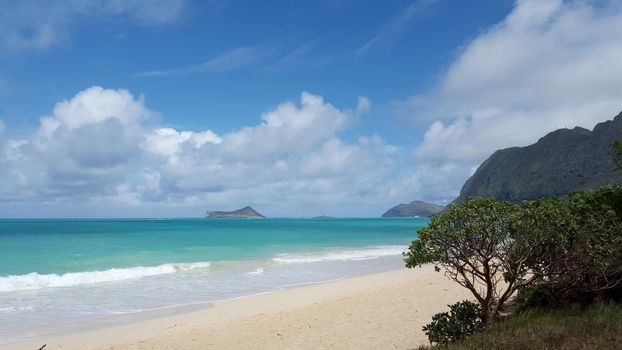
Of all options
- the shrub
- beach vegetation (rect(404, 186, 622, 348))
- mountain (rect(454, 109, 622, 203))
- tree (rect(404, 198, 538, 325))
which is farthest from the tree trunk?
mountain (rect(454, 109, 622, 203))

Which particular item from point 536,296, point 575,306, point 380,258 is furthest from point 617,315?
point 380,258

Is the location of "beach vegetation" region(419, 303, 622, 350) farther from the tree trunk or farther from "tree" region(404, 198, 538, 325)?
"tree" region(404, 198, 538, 325)

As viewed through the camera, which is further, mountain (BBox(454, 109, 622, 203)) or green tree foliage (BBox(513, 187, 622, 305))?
mountain (BBox(454, 109, 622, 203))

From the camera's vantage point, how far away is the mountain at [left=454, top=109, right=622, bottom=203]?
359 ft

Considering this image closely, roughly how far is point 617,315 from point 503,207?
281cm

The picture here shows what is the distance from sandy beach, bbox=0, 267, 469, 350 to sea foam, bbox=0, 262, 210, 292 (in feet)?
36.7

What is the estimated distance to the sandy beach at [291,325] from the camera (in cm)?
1091

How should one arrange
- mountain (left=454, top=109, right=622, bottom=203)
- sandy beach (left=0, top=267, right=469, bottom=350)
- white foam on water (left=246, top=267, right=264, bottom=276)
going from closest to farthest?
sandy beach (left=0, top=267, right=469, bottom=350) → white foam on water (left=246, top=267, right=264, bottom=276) → mountain (left=454, top=109, right=622, bottom=203)

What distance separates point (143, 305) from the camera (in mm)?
16859

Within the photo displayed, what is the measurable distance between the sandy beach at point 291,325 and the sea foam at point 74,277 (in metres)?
11.2

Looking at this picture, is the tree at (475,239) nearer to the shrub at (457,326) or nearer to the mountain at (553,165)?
the shrub at (457,326)

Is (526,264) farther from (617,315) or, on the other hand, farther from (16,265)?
(16,265)

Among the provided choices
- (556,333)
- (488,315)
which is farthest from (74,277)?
(556,333)

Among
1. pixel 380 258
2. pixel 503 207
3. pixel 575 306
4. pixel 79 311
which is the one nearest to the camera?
pixel 503 207
